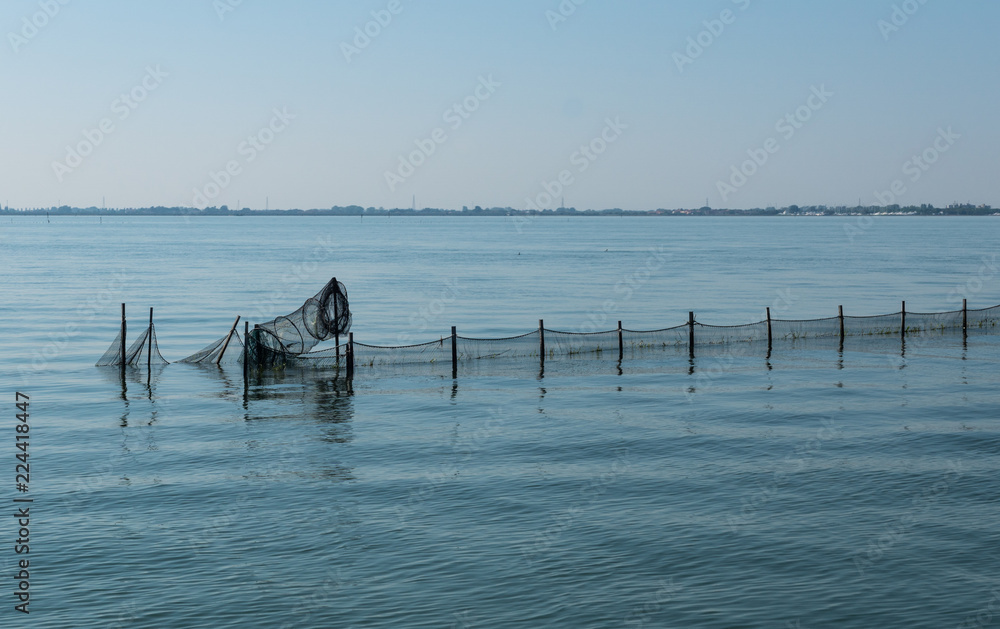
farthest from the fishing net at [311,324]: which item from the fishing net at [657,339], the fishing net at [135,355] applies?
the fishing net at [657,339]

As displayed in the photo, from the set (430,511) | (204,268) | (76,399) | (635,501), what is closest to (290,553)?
(430,511)

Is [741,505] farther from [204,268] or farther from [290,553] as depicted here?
[204,268]

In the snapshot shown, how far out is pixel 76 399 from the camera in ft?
107

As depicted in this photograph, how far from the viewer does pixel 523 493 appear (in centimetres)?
2136

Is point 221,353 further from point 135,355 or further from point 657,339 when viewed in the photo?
point 657,339

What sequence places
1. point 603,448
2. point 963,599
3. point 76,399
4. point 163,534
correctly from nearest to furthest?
point 963,599 → point 163,534 → point 603,448 → point 76,399

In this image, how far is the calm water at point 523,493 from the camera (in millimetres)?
15672

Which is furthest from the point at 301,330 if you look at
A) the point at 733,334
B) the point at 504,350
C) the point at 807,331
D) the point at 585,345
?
the point at 807,331

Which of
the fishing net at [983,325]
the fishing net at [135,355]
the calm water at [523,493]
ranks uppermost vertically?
the fishing net at [983,325]

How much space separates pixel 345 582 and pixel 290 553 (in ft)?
5.75

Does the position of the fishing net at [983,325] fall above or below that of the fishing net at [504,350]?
above

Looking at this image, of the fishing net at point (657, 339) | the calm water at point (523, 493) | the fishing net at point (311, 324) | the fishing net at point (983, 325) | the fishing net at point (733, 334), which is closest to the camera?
the calm water at point (523, 493)

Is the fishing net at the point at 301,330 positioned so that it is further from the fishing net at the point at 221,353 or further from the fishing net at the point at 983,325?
the fishing net at the point at 983,325

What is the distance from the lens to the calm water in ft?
51.4
